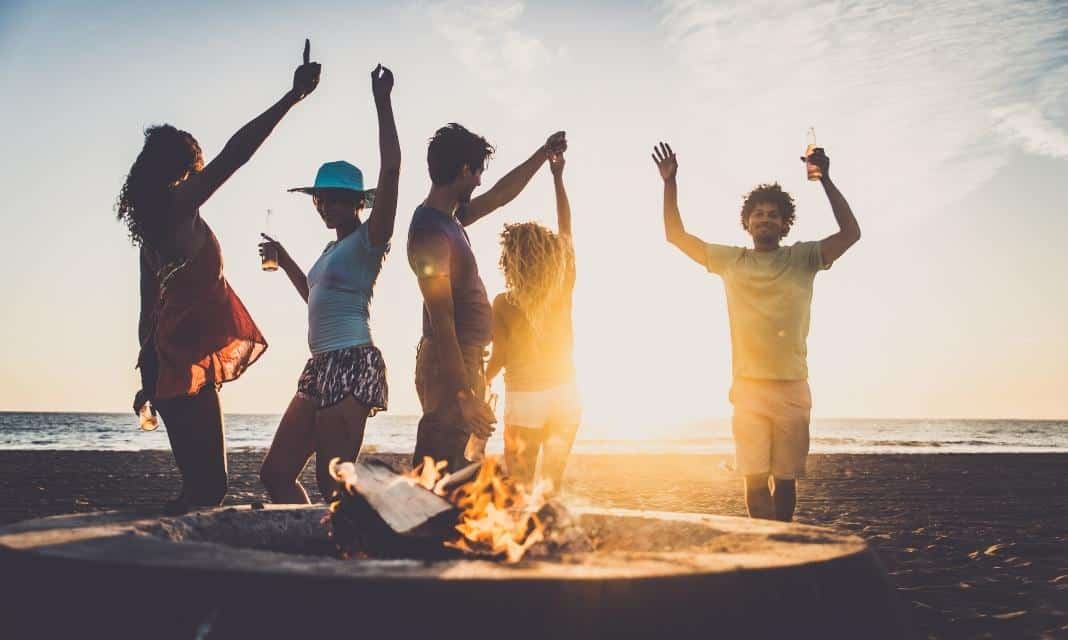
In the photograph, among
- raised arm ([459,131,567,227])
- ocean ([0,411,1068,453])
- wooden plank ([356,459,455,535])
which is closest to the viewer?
wooden plank ([356,459,455,535])

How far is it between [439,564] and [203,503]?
1909 millimetres

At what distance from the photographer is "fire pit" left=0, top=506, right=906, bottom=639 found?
1.79 meters

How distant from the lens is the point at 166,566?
1903mm

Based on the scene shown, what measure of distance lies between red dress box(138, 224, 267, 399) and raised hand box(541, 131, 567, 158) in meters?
1.84

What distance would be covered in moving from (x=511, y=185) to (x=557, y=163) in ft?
1.29

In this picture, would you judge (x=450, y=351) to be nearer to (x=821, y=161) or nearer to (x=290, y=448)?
(x=290, y=448)

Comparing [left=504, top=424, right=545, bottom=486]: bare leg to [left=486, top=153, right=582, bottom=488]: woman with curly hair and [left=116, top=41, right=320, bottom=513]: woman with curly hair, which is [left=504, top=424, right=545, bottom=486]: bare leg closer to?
[left=486, top=153, right=582, bottom=488]: woman with curly hair

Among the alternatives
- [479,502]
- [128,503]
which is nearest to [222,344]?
[479,502]

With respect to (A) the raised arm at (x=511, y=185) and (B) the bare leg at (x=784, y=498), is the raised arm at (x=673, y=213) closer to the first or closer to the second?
(A) the raised arm at (x=511, y=185)

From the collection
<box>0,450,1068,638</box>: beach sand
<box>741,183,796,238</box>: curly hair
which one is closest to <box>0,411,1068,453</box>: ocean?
<box>0,450,1068,638</box>: beach sand

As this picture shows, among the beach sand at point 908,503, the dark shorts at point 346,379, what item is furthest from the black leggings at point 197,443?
the beach sand at point 908,503

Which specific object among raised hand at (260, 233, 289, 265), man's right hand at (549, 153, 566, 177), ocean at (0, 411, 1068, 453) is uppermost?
man's right hand at (549, 153, 566, 177)

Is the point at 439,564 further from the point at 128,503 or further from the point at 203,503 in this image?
the point at 128,503

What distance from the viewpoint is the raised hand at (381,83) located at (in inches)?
135
